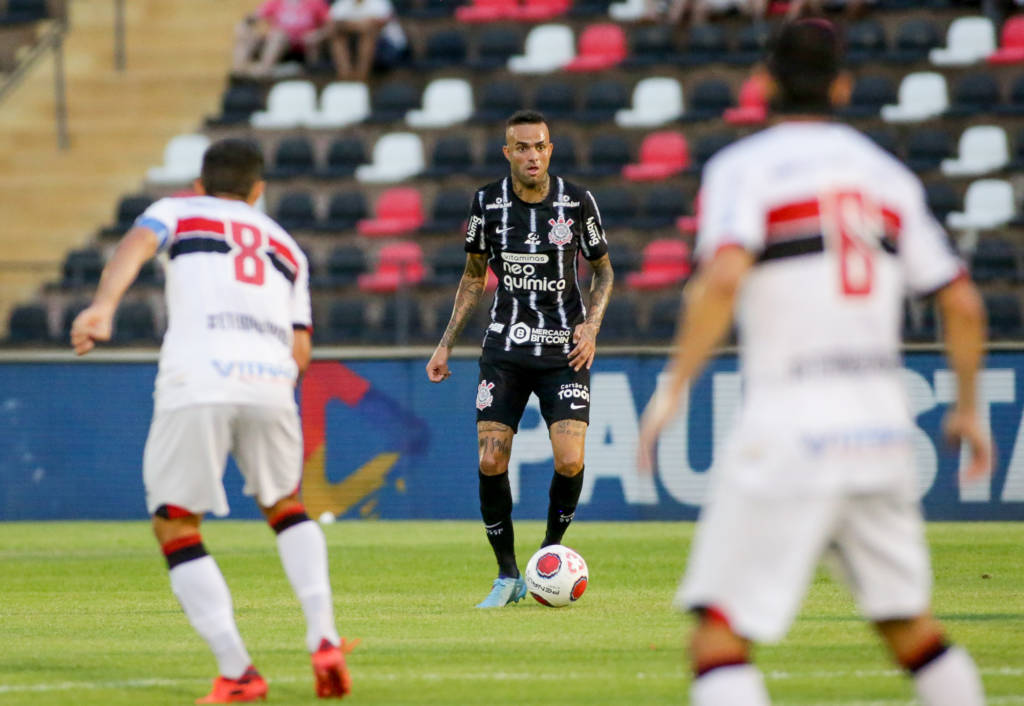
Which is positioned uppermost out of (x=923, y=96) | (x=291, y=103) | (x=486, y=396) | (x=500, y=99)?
(x=923, y=96)

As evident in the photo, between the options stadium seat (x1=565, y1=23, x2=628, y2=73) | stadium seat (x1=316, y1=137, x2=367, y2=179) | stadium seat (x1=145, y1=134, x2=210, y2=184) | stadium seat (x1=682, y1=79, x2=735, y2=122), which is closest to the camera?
stadium seat (x1=682, y1=79, x2=735, y2=122)

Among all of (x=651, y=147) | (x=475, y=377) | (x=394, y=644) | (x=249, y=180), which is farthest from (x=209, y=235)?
(x=651, y=147)

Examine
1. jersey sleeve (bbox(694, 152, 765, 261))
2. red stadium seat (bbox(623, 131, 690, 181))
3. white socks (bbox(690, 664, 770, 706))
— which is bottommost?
red stadium seat (bbox(623, 131, 690, 181))

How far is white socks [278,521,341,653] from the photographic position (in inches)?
243

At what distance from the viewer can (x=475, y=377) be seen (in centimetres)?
1667

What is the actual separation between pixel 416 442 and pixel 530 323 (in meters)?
7.37

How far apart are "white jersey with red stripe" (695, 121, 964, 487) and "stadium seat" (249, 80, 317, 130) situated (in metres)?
18.5

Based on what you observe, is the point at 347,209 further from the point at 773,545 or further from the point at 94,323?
the point at 773,545

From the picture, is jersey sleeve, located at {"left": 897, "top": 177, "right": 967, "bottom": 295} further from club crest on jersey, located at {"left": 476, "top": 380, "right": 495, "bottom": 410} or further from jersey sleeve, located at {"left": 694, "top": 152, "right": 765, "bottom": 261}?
club crest on jersey, located at {"left": 476, "top": 380, "right": 495, "bottom": 410}

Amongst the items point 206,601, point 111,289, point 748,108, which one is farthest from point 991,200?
point 111,289

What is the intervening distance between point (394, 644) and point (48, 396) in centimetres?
1029

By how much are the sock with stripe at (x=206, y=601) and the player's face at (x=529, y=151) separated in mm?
3934

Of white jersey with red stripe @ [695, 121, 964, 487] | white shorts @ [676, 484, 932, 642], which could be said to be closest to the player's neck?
white jersey with red stripe @ [695, 121, 964, 487]

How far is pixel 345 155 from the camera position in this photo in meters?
21.7
